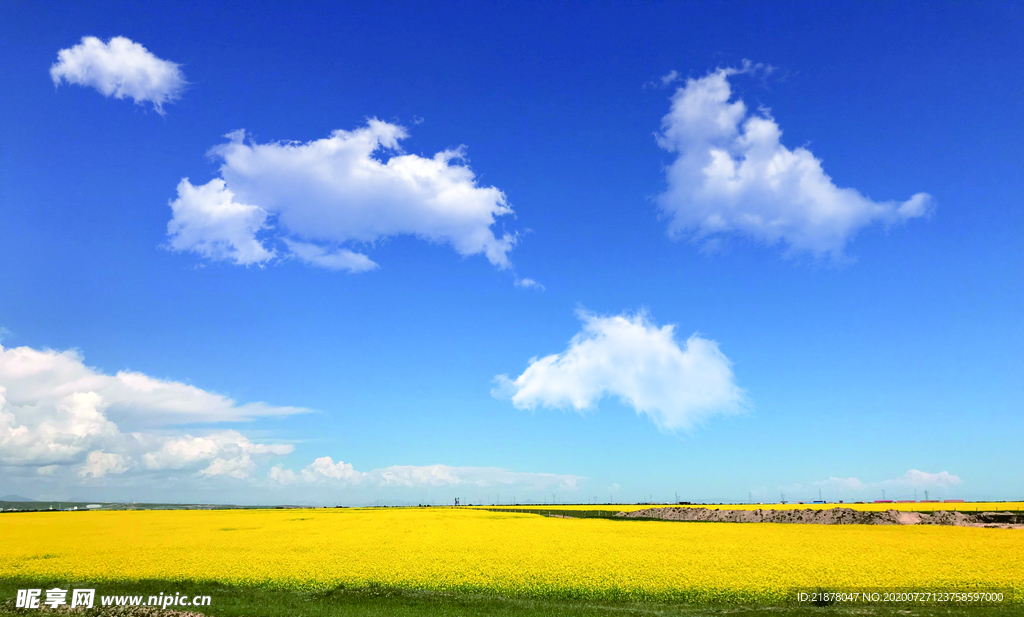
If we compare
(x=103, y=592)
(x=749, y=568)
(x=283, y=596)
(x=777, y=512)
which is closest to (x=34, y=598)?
(x=103, y=592)

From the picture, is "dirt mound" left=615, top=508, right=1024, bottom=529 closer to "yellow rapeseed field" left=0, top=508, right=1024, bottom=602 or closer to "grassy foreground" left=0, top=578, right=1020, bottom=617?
"yellow rapeseed field" left=0, top=508, right=1024, bottom=602

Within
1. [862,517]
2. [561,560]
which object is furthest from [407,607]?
[862,517]

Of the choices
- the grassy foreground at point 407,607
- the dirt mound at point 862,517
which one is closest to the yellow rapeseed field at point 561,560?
the grassy foreground at point 407,607

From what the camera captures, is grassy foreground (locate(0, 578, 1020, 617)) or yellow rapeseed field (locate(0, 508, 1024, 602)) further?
yellow rapeseed field (locate(0, 508, 1024, 602))

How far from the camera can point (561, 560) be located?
3581 cm

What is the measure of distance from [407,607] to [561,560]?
12.6 m

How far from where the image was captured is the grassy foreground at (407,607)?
80.0 feet

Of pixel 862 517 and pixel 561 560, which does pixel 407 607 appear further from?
pixel 862 517

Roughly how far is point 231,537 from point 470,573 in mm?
30228

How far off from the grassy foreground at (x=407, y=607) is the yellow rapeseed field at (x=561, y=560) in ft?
4.35

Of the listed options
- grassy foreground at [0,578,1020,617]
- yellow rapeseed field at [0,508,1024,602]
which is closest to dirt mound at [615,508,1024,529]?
yellow rapeseed field at [0,508,1024,602]

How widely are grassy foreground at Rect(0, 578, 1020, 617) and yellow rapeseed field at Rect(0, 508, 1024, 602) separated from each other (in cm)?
133

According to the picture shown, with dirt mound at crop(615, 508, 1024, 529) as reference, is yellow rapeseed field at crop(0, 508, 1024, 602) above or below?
above

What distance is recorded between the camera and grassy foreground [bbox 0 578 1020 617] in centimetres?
2438
